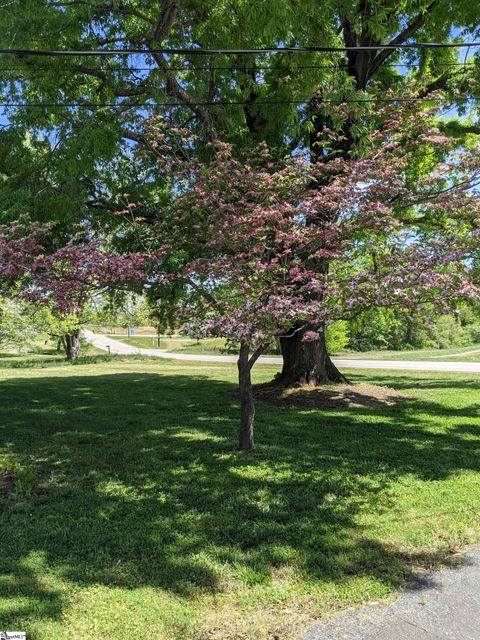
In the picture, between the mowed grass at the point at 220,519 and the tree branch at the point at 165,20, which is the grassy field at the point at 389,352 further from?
the tree branch at the point at 165,20

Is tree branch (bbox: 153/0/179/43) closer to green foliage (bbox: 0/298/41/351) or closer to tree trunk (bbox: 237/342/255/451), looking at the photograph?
tree trunk (bbox: 237/342/255/451)

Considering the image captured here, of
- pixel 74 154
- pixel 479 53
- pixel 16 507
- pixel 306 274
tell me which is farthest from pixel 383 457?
pixel 479 53

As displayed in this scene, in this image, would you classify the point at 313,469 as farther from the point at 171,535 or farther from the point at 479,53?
the point at 479,53

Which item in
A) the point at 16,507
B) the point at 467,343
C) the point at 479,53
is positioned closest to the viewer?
the point at 16,507

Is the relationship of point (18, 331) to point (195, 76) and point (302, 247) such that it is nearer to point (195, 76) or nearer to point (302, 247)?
point (195, 76)

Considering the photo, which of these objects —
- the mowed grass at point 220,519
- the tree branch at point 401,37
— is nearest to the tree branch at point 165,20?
the tree branch at point 401,37

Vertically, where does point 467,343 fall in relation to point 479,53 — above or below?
below

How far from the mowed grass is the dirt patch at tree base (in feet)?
4.54

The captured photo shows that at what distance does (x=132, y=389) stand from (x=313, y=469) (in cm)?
888

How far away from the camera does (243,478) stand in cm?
575

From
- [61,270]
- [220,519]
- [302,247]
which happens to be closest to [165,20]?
[61,270]

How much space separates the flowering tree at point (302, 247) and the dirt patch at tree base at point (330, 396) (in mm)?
4407

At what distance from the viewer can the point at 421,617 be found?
308cm

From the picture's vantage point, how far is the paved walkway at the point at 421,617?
2.91 meters
